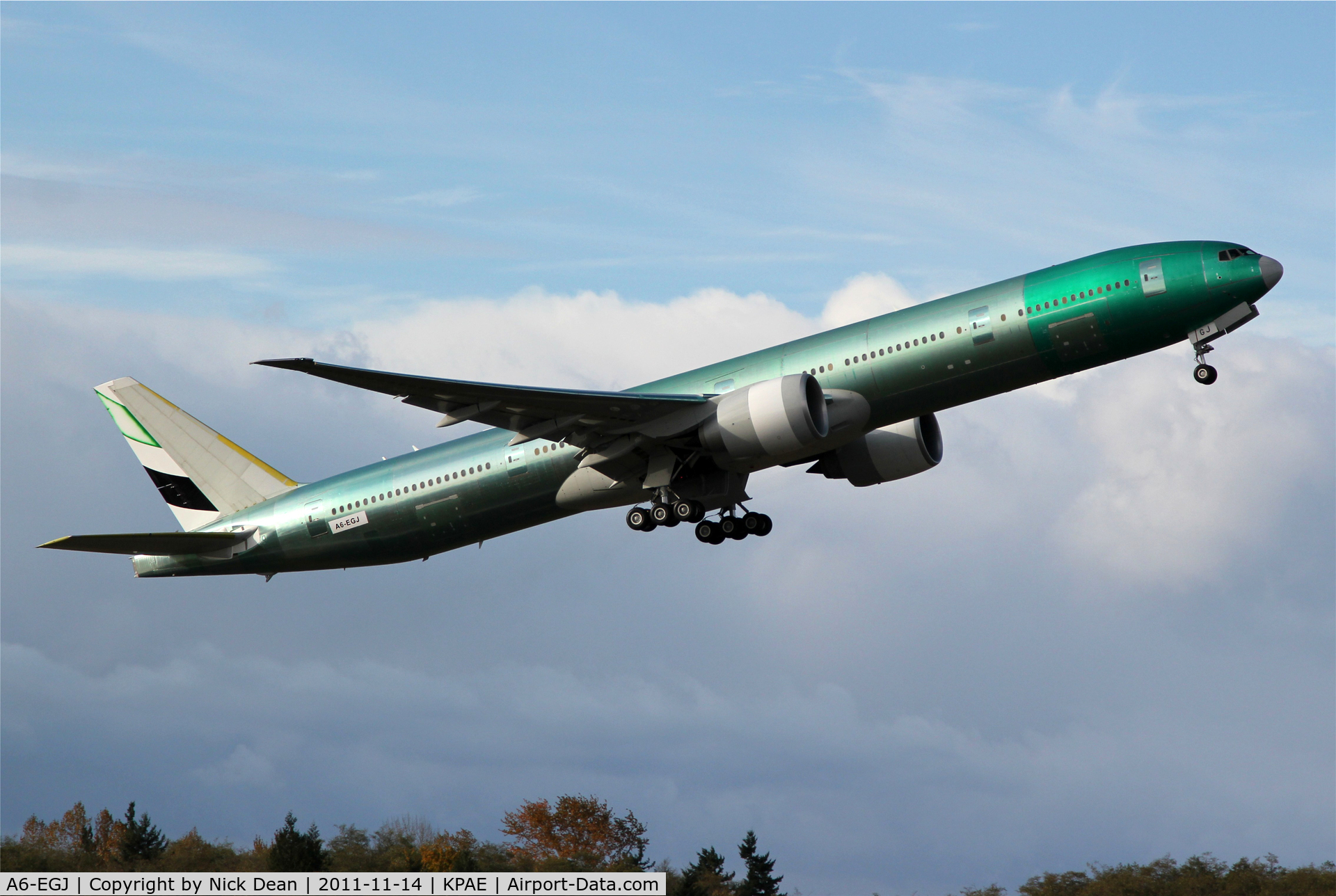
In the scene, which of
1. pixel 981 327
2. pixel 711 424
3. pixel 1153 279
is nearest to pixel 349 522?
pixel 711 424

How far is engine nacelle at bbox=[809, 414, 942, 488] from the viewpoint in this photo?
42656 mm

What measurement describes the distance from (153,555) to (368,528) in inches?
324

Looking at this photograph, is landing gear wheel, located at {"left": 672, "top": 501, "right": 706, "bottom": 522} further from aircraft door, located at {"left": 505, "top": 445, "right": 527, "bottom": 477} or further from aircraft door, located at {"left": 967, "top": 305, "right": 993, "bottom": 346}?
aircraft door, located at {"left": 967, "top": 305, "right": 993, "bottom": 346}

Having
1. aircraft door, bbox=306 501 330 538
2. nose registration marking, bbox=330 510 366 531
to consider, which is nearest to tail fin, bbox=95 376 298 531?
aircraft door, bbox=306 501 330 538

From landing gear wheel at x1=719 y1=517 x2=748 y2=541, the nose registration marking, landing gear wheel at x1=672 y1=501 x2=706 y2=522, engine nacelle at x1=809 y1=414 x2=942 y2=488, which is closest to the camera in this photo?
landing gear wheel at x1=672 y1=501 x2=706 y2=522

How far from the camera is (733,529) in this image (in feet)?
141

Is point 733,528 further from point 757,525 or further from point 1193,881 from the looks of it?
point 1193,881

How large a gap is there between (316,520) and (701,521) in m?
12.8

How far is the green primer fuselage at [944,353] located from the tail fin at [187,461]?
22.6 ft

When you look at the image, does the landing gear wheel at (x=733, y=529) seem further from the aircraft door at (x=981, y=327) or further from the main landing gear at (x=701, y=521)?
the aircraft door at (x=981, y=327)

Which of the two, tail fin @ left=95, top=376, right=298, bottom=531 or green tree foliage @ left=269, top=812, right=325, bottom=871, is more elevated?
tail fin @ left=95, top=376, right=298, bottom=531

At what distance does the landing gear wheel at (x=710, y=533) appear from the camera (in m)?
42.9

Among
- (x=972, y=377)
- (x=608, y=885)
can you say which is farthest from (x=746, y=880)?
(x=972, y=377)

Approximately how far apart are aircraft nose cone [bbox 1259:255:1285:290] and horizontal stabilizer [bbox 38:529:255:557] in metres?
31.4
